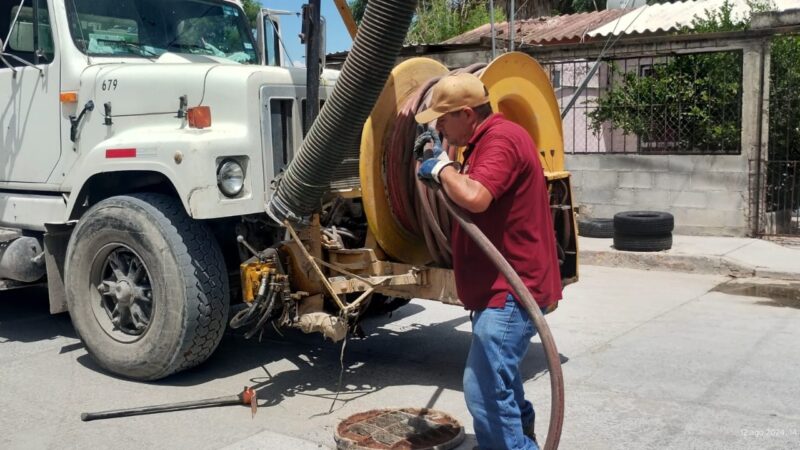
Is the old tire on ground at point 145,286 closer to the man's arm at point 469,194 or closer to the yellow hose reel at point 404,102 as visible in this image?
the yellow hose reel at point 404,102

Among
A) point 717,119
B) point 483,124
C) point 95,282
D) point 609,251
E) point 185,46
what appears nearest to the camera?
point 483,124

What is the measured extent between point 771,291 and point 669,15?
345 inches

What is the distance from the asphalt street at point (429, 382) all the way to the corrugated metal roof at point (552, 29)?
736 centimetres

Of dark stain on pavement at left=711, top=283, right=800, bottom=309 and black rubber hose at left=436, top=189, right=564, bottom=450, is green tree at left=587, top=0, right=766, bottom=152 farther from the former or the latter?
black rubber hose at left=436, top=189, right=564, bottom=450

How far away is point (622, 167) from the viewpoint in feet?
39.9

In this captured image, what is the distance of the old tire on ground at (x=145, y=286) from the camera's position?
5137 millimetres

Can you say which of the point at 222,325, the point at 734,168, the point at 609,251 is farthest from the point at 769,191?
the point at 222,325

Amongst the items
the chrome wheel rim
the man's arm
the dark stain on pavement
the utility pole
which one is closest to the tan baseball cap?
the man's arm

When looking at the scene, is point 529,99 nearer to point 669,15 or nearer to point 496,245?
point 496,245

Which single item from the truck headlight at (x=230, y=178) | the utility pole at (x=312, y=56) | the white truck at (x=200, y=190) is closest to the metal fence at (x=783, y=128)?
the white truck at (x=200, y=190)

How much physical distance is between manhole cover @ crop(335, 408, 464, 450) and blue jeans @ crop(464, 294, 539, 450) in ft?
2.42

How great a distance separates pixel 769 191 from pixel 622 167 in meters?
1.99

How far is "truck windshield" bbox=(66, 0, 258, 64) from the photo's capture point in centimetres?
600

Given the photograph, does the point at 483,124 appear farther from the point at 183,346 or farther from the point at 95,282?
the point at 95,282
